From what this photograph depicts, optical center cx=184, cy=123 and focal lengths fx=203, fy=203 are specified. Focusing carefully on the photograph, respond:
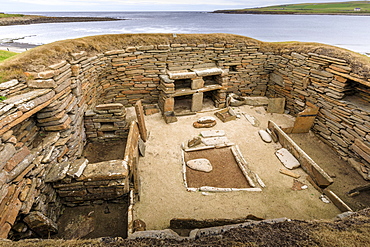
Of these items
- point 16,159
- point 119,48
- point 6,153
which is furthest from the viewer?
point 119,48

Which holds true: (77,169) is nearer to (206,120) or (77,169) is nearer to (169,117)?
(169,117)

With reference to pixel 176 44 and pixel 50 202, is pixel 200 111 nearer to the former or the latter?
pixel 176 44

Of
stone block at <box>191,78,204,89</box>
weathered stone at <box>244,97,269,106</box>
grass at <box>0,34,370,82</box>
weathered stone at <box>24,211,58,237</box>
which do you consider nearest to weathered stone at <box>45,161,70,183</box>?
weathered stone at <box>24,211,58,237</box>

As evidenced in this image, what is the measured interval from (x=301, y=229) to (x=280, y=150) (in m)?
5.17

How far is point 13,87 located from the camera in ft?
15.6

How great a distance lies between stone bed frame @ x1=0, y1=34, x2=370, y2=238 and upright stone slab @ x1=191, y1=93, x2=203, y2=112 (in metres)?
1.58

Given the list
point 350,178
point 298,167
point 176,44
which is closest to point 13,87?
point 176,44

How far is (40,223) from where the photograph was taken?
14.1ft

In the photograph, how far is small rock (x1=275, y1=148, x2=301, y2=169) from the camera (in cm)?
692

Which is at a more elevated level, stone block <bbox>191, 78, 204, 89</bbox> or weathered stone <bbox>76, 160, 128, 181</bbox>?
stone block <bbox>191, 78, 204, 89</bbox>

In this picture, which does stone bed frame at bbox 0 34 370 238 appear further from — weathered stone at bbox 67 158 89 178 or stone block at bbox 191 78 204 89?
stone block at bbox 191 78 204 89

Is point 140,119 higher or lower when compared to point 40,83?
lower

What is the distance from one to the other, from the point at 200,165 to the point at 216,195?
131 cm

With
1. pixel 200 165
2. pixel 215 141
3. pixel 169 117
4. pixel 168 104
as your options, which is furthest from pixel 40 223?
pixel 168 104
